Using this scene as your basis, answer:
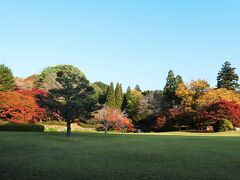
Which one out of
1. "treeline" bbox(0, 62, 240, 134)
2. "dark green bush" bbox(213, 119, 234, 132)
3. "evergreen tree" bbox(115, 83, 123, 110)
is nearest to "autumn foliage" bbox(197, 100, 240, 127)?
"treeline" bbox(0, 62, 240, 134)

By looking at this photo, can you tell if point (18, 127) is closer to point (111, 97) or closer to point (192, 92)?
point (192, 92)

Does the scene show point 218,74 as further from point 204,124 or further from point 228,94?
point 204,124

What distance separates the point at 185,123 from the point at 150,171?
111 feet

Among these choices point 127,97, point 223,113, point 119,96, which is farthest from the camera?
point 119,96

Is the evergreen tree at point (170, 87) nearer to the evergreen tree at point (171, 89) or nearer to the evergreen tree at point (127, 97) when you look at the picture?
the evergreen tree at point (171, 89)

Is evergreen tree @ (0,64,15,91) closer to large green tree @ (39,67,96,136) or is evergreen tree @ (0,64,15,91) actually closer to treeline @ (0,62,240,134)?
treeline @ (0,62,240,134)

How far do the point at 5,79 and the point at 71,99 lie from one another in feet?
80.0

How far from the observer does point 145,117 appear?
46.6m

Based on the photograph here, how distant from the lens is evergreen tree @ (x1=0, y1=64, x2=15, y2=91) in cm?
3853

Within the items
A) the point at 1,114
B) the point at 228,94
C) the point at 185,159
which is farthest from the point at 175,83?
the point at 185,159

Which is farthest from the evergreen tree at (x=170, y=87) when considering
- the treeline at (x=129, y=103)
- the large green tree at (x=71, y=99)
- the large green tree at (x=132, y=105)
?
the large green tree at (x=71, y=99)

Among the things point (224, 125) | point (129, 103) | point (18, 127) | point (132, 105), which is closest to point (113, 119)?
point (132, 105)

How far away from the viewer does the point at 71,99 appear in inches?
719

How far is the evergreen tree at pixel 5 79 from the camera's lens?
126ft
